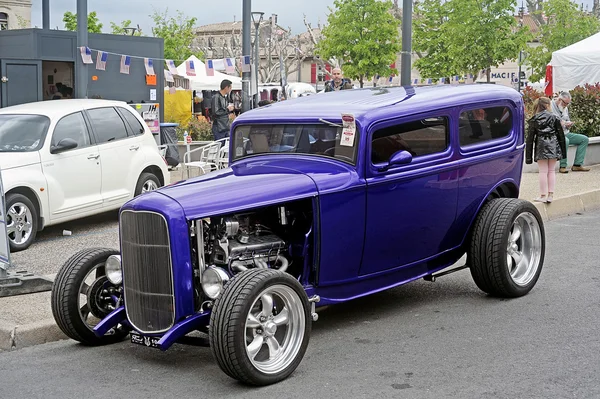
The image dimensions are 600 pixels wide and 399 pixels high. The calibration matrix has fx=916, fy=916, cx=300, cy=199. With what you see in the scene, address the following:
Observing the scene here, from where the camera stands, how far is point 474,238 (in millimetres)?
7637

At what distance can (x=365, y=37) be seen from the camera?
46.8 metres

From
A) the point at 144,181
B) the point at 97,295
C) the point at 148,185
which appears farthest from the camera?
the point at 148,185

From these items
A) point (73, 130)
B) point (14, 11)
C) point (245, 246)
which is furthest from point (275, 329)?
point (14, 11)

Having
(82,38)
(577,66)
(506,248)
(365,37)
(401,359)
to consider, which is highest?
(365,37)

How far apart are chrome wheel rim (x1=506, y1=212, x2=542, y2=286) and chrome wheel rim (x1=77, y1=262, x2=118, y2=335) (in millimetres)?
3450

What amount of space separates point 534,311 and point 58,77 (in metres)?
15.2

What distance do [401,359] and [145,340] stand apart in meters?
1.73

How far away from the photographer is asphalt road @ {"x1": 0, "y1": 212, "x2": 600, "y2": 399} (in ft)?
18.4

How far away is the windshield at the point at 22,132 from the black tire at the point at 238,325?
6.28m

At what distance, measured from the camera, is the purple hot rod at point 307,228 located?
19.2 feet

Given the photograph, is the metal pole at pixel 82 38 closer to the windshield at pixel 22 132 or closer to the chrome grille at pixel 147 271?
the windshield at pixel 22 132

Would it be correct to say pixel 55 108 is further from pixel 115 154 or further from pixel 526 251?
pixel 526 251

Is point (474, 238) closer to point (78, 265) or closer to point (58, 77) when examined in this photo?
point (78, 265)

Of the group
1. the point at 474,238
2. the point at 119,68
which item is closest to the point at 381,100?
the point at 474,238
